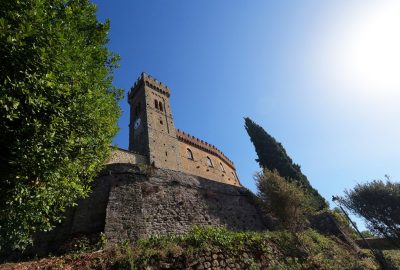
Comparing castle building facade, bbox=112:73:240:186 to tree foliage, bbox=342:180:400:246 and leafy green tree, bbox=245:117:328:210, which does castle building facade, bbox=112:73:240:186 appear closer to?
leafy green tree, bbox=245:117:328:210

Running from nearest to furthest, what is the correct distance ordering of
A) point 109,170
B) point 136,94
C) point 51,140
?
1. point 51,140
2. point 109,170
3. point 136,94

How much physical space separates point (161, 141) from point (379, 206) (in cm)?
2354

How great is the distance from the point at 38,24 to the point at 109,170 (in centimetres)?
1047

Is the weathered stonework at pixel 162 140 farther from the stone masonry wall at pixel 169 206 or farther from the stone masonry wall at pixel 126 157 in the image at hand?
the stone masonry wall at pixel 169 206

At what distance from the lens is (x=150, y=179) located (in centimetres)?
1630

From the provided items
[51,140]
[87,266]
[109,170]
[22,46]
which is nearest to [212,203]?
[109,170]

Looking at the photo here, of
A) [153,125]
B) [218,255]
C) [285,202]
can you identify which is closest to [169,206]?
[218,255]

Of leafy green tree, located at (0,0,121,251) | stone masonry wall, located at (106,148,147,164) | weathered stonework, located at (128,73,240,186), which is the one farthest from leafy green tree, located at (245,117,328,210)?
leafy green tree, located at (0,0,121,251)

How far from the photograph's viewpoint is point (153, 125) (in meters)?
28.2

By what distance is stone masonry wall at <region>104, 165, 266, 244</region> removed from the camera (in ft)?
43.8

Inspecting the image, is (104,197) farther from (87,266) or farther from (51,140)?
(51,140)

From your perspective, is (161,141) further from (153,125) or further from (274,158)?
(274,158)

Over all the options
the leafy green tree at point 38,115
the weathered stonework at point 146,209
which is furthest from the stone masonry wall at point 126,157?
the leafy green tree at point 38,115

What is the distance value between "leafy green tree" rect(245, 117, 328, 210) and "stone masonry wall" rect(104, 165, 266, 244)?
11.2m
